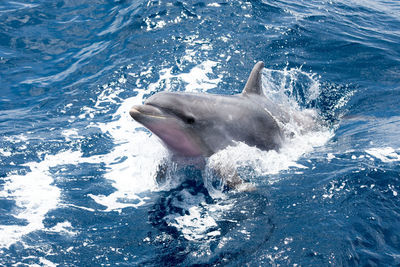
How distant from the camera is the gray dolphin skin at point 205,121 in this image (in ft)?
27.2

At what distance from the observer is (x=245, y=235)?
7082mm

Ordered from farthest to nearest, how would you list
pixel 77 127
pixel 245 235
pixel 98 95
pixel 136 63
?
pixel 136 63
pixel 98 95
pixel 77 127
pixel 245 235

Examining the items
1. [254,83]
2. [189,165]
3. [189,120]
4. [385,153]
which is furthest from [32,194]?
[385,153]

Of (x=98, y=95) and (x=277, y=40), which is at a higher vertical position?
(x=277, y=40)

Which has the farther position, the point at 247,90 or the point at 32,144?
the point at 32,144

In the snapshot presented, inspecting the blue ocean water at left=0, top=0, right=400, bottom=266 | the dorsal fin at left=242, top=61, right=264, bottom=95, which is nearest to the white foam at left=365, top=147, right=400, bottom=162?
the blue ocean water at left=0, top=0, right=400, bottom=266

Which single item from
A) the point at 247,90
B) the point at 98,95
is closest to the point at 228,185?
the point at 247,90

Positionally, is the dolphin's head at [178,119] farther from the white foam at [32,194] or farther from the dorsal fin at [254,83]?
the white foam at [32,194]

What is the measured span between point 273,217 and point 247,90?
3.67 m

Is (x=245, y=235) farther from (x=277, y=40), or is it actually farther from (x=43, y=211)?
(x=277, y=40)

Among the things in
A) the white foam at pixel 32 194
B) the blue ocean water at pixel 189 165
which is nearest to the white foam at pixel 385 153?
the blue ocean water at pixel 189 165

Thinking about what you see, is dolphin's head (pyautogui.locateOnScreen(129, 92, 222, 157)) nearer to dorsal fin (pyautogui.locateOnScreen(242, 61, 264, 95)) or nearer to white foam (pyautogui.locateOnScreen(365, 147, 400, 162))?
dorsal fin (pyautogui.locateOnScreen(242, 61, 264, 95))

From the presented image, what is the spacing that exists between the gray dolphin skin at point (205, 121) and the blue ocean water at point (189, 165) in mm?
327

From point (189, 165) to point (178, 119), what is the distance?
106 cm
